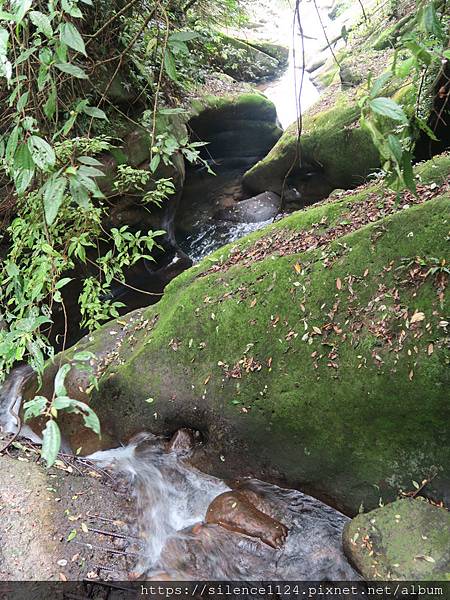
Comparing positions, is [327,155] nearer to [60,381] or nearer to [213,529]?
[213,529]

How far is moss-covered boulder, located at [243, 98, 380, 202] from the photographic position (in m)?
8.97

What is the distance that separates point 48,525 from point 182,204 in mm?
9672

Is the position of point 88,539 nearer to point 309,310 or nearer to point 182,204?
point 309,310

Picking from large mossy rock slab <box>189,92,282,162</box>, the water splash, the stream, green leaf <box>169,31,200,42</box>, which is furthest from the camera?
large mossy rock slab <box>189,92,282,162</box>

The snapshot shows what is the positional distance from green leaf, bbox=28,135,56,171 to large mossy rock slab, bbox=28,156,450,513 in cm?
286

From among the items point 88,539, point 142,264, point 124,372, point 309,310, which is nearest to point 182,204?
point 142,264

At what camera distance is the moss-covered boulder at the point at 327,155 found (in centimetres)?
897

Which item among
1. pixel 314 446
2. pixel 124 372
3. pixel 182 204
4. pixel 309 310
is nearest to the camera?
pixel 314 446

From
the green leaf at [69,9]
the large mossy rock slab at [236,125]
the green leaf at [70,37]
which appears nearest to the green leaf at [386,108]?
the green leaf at [70,37]

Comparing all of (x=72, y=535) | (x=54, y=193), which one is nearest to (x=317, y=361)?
(x=72, y=535)

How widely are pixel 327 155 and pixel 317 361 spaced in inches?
272

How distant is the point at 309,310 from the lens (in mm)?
4105

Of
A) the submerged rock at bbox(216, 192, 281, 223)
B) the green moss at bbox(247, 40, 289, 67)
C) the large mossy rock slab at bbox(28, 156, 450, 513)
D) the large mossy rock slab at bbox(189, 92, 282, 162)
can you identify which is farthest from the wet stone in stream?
the green moss at bbox(247, 40, 289, 67)

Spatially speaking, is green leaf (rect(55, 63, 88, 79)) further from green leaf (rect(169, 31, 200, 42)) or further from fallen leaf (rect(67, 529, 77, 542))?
fallen leaf (rect(67, 529, 77, 542))
